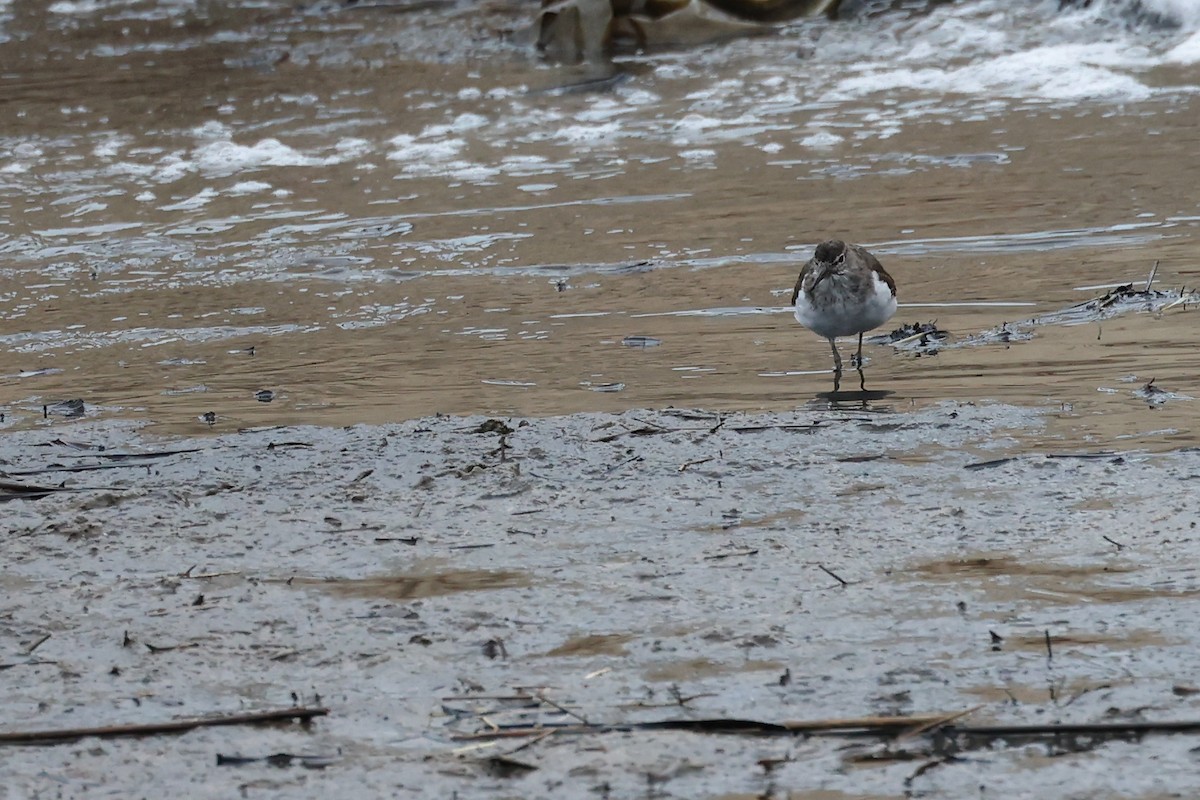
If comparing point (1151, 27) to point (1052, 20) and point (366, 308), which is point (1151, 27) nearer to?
point (1052, 20)

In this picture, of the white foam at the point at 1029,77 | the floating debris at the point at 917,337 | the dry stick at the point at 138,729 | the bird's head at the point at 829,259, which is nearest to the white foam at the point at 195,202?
the white foam at the point at 1029,77

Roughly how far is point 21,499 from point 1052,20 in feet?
41.3

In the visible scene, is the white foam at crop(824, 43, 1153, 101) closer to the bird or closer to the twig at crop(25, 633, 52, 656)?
the bird

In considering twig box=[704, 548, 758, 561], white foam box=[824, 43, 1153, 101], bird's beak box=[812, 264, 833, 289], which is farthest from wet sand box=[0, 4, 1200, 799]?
white foam box=[824, 43, 1153, 101]

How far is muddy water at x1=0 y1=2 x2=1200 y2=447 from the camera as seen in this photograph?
23.1 feet

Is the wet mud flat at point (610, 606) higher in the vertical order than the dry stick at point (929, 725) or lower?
lower

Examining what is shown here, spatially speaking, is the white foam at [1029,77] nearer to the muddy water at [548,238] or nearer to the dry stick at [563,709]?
the muddy water at [548,238]

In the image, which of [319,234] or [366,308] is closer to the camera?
[366,308]

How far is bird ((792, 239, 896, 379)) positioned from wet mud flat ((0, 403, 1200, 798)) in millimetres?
950

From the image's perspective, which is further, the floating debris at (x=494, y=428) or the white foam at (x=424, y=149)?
the white foam at (x=424, y=149)

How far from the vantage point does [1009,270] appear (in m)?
8.59

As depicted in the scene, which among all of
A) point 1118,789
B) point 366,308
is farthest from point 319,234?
point 1118,789

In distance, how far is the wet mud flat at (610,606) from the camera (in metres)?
3.66

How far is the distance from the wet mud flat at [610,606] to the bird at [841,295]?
0.95 metres
